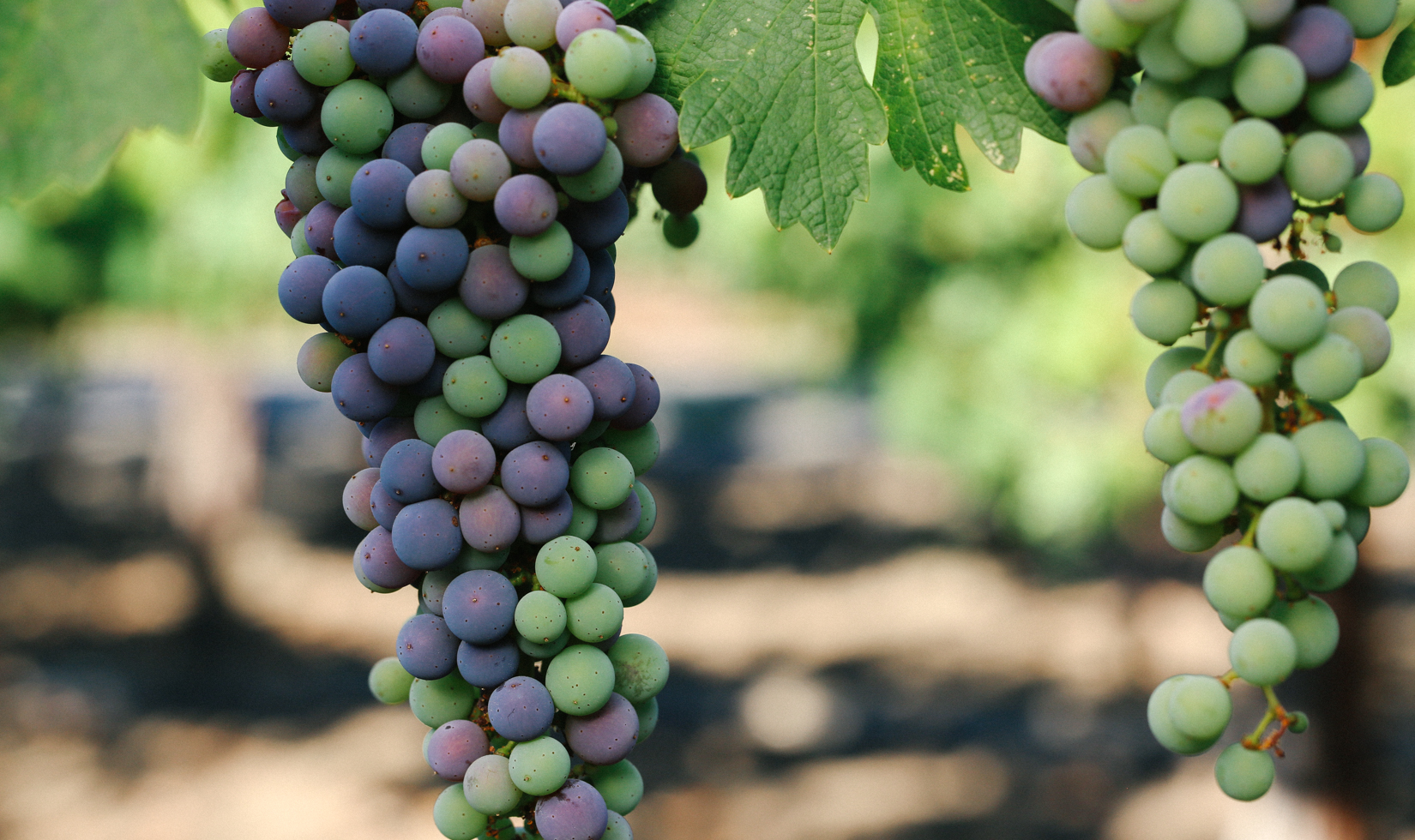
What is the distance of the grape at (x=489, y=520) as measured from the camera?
27.0 inches

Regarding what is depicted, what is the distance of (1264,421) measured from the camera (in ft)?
2.00

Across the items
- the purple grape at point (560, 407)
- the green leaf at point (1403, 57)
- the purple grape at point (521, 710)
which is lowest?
the purple grape at point (521, 710)

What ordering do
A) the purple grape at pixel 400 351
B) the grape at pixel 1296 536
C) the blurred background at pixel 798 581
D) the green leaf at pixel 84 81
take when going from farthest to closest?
the blurred background at pixel 798 581 < the green leaf at pixel 84 81 < the purple grape at pixel 400 351 < the grape at pixel 1296 536

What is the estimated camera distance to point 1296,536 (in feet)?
1.87

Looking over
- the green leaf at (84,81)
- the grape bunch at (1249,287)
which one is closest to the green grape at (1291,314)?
the grape bunch at (1249,287)

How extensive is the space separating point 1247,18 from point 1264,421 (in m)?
0.23

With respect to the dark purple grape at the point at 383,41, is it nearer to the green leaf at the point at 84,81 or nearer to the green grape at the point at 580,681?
the green leaf at the point at 84,81

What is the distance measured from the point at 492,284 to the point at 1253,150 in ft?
1.51

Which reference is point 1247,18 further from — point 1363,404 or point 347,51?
point 1363,404

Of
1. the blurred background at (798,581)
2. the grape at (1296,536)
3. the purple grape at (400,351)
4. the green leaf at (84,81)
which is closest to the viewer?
the grape at (1296,536)

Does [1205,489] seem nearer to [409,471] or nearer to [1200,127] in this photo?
[1200,127]

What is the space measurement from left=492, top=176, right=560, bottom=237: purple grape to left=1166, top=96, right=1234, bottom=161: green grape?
0.38 metres

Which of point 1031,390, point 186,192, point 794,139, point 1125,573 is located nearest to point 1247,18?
point 794,139

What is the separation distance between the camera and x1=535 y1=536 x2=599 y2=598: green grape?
27.1 inches
